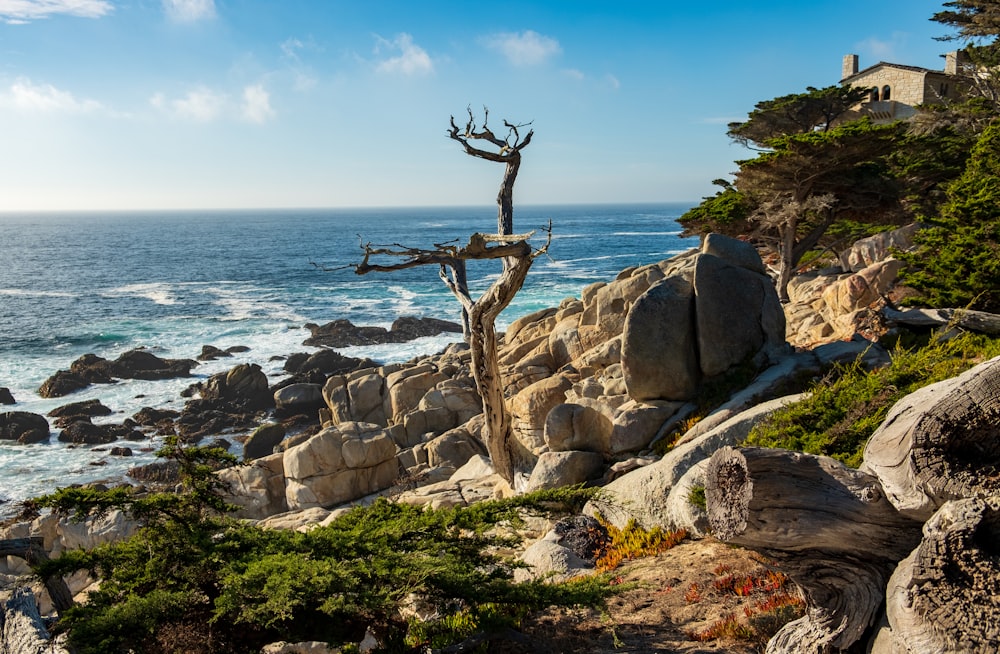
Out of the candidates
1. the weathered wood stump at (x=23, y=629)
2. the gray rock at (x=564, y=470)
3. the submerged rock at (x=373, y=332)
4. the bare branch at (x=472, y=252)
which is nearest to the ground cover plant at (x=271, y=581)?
the weathered wood stump at (x=23, y=629)

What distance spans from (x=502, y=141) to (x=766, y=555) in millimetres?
11969

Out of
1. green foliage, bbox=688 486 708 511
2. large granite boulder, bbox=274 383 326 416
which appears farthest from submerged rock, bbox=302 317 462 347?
green foliage, bbox=688 486 708 511

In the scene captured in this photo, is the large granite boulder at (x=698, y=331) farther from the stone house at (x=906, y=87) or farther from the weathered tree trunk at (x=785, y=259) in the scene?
the stone house at (x=906, y=87)

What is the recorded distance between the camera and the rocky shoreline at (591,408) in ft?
40.1

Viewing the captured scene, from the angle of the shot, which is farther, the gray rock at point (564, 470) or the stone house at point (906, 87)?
the stone house at point (906, 87)

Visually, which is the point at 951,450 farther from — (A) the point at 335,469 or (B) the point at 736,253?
(A) the point at 335,469

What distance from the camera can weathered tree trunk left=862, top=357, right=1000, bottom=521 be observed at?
403cm

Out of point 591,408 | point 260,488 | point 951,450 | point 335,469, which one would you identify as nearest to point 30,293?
point 260,488

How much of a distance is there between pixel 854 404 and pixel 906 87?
3868cm

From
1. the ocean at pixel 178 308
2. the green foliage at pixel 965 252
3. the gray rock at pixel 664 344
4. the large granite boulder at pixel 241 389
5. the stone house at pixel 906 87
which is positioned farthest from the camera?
the stone house at pixel 906 87

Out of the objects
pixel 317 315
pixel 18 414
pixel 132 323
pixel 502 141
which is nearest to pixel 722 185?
pixel 502 141

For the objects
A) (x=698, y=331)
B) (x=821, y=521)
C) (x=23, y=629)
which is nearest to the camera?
(x=821, y=521)

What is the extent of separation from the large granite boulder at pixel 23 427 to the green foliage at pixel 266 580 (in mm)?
24449

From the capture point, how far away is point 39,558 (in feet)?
24.0
